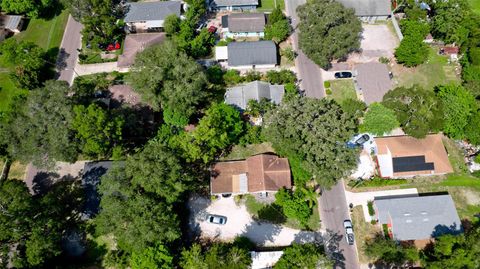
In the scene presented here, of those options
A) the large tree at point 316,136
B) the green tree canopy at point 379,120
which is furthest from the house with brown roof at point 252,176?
the green tree canopy at point 379,120

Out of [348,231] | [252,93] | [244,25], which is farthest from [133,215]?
[244,25]

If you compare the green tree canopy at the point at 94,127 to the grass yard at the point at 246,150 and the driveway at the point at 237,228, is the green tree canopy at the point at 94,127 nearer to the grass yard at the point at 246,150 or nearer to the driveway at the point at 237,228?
the driveway at the point at 237,228

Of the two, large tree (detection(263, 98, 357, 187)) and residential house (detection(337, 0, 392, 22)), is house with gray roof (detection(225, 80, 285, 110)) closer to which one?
large tree (detection(263, 98, 357, 187))

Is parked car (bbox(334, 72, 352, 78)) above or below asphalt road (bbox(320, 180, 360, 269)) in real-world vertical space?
above

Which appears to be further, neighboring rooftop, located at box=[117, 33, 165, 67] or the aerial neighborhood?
neighboring rooftop, located at box=[117, 33, 165, 67]

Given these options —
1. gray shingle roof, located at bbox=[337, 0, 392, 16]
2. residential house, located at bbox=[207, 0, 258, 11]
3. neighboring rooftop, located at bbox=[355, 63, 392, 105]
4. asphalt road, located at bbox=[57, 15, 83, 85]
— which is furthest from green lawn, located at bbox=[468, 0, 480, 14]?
asphalt road, located at bbox=[57, 15, 83, 85]

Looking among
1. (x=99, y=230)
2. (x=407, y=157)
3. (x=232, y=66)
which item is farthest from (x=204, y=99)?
(x=407, y=157)

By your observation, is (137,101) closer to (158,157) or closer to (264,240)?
(158,157)

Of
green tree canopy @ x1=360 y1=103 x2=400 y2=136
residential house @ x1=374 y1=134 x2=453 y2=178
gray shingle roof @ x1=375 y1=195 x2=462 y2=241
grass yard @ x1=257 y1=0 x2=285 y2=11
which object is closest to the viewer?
gray shingle roof @ x1=375 y1=195 x2=462 y2=241
